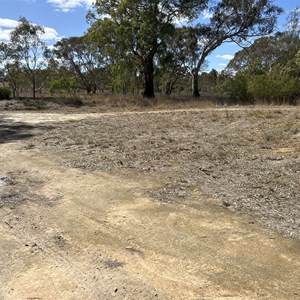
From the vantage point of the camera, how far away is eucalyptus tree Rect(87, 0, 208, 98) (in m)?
24.1

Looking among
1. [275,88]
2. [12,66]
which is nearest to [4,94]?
[12,66]

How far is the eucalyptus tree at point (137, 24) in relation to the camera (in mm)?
24078

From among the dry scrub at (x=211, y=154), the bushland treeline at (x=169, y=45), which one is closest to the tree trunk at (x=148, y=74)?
the bushland treeline at (x=169, y=45)

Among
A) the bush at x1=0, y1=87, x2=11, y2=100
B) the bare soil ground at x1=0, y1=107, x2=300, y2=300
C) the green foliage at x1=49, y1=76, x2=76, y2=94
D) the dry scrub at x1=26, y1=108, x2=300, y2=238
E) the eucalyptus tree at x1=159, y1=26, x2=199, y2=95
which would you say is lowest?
the bare soil ground at x1=0, y1=107, x2=300, y2=300

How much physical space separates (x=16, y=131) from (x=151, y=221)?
9.30 meters

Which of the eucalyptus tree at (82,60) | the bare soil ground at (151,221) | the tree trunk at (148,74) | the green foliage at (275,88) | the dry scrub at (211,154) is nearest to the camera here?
the bare soil ground at (151,221)

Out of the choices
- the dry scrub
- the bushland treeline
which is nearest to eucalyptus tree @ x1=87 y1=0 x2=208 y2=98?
the bushland treeline

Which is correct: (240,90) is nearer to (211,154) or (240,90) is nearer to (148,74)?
(148,74)

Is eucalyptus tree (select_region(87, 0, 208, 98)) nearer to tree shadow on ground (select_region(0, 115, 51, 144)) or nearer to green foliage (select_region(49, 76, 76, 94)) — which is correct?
green foliage (select_region(49, 76, 76, 94))

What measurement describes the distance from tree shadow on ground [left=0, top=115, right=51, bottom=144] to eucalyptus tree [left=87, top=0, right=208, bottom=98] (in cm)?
1162

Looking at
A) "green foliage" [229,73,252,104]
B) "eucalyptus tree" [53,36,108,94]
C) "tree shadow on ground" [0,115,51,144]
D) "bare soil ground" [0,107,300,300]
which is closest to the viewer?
"bare soil ground" [0,107,300,300]

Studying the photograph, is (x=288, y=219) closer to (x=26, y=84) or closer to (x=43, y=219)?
(x=43, y=219)

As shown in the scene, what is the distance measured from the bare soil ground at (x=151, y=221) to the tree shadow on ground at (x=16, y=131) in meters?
2.04

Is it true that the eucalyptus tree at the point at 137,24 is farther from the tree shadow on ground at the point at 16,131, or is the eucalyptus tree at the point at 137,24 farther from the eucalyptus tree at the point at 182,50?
the tree shadow on ground at the point at 16,131
